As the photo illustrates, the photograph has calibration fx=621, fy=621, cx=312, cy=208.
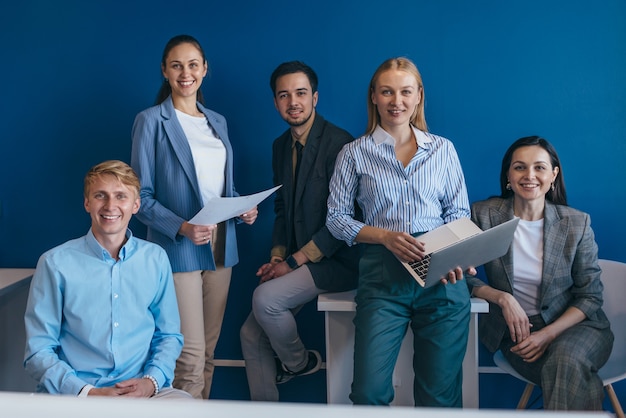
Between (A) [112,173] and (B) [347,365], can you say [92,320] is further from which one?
(B) [347,365]

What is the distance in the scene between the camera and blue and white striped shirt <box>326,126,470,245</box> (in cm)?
223

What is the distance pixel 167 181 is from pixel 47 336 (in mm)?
778

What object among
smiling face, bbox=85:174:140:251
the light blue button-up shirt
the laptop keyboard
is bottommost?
the light blue button-up shirt

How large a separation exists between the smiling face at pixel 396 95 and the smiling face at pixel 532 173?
1.63 ft

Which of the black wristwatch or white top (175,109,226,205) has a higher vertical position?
white top (175,109,226,205)

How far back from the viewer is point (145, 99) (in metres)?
2.96

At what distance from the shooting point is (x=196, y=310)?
2459 mm

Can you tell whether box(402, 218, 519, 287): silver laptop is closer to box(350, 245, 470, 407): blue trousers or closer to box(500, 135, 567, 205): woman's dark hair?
box(350, 245, 470, 407): blue trousers

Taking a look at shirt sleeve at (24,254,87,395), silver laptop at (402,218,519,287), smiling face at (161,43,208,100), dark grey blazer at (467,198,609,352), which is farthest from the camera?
smiling face at (161,43,208,100)

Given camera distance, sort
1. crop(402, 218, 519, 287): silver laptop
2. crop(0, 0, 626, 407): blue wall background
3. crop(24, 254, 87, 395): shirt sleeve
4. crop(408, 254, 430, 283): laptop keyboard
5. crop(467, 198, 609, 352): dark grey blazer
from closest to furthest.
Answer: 1. crop(24, 254, 87, 395): shirt sleeve
2. crop(402, 218, 519, 287): silver laptop
3. crop(408, 254, 430, 283): laptop keyboard
4. crop(467, 198, 609, 352): dark grey blazer
5. crop(0, 0, 626, 407): blue wall background

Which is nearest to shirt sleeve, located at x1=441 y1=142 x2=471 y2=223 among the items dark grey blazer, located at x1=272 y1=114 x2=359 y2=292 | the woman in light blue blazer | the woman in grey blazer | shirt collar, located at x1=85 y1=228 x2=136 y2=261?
the woman in grey blazer

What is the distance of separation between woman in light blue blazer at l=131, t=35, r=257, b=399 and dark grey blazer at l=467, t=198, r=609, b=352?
106cm

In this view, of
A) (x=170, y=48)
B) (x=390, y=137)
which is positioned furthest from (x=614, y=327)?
(x=170, y=48)

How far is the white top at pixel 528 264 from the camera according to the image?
95.0 inches
